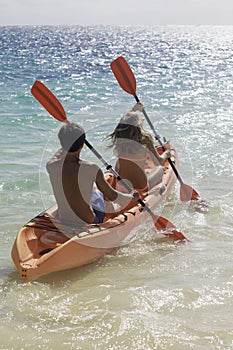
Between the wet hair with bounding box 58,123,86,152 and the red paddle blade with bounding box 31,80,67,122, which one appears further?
the red paddle blade with bounding box 31,80,67,122

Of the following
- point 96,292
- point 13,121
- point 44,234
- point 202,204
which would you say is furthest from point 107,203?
point 13,121

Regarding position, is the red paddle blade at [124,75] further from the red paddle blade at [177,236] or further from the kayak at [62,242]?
the red paddle blade at [177,236]

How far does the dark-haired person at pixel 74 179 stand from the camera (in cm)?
441

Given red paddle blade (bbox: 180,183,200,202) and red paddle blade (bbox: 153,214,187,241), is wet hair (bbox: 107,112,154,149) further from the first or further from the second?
red paddle blade (bbox: 180,183,200,202)

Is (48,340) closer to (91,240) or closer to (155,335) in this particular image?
(155,335)

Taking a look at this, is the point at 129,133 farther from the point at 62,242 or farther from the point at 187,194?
the point at 187,194

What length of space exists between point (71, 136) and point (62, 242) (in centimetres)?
111

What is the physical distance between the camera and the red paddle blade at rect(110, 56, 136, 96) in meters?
7.38

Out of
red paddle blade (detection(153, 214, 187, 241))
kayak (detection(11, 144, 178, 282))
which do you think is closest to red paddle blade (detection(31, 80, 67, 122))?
kayak (detection(11, 144, 178, 282))

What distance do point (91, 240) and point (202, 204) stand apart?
7.91 feet

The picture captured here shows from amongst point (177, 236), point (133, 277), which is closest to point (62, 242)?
point (133, 277)

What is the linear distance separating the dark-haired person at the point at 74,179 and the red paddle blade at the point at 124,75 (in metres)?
2.89

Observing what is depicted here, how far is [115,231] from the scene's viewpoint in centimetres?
508

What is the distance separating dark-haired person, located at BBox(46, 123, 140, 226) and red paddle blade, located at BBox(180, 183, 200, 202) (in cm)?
206
